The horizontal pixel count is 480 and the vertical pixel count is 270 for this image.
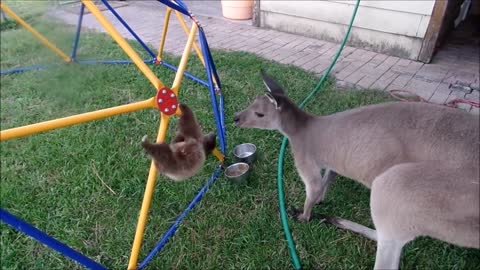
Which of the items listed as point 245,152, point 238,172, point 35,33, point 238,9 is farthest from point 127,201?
point 238,9

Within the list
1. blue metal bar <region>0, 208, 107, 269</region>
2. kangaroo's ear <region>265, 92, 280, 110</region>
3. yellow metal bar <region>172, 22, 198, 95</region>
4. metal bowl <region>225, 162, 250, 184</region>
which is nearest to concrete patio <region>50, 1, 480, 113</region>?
yellow metal bar <region>172, 22, 198, 95</region>

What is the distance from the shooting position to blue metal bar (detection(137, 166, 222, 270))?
2.25 m

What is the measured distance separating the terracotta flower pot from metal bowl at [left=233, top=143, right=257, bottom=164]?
4569 millimetres

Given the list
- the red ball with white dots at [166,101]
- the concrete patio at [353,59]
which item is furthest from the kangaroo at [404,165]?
the concrete patio at [353,59]

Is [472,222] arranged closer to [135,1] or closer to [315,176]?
[315,176]

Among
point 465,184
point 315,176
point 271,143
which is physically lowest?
point 271,143

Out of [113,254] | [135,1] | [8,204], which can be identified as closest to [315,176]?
[113,254]

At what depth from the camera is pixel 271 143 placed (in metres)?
3.38

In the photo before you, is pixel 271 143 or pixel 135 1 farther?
pixel 135 1

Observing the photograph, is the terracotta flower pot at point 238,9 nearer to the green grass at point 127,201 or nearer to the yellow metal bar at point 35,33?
the green grass at point 127,201

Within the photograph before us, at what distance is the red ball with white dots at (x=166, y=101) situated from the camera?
2068 mm

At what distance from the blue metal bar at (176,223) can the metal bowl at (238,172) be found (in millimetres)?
87

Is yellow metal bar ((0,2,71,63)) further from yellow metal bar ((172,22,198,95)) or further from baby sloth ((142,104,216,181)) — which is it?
yellow metal bar ((172,22,198,95))

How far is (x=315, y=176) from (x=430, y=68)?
3535mm
